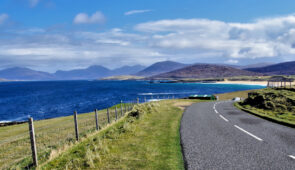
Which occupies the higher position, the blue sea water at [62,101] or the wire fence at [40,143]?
the wire fence at [40,143]

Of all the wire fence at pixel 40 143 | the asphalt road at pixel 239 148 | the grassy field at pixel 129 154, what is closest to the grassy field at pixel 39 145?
the wire fence at pixel 40 143

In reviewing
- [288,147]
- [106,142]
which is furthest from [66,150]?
[288,147]

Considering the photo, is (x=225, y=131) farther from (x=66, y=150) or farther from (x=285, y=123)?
(x=66, y=150)

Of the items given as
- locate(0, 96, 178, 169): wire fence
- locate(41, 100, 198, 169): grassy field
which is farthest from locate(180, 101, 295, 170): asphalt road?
locate(0, 96, 178, 169): wire fence

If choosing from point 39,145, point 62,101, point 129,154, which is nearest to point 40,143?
point 39,145

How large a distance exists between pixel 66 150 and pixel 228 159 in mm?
7033

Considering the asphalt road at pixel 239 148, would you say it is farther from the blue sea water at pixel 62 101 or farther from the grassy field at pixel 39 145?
the blue sea water at pixel 62 101

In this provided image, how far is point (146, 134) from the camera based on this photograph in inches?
455

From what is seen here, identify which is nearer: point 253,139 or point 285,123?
point 253,139

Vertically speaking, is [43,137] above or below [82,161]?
below

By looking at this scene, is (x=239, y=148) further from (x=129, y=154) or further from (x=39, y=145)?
(x=39, y=145)

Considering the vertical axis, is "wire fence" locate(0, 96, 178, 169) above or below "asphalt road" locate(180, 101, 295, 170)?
below

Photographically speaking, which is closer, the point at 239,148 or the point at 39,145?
the point at 239,148

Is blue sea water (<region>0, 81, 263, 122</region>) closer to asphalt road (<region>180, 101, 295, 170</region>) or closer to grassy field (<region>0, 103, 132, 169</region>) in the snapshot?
grassy field (<region>0, 103, 132, 169</region>)
